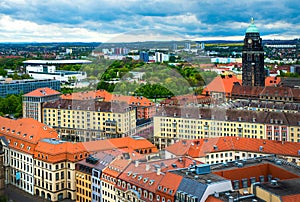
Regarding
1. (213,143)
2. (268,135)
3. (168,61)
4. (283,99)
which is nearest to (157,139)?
(213,143)

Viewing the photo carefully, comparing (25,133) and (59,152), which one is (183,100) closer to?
(59,152)

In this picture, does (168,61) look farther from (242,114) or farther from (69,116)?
(69,116)

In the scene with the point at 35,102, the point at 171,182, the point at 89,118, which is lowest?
the point at 89,118

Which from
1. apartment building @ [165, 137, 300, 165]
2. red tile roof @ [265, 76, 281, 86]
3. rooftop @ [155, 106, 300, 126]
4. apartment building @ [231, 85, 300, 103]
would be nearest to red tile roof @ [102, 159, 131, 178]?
apartment building @ [165, 137, 300, 165]

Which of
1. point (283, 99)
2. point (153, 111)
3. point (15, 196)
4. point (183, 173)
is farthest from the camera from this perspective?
point (283, 99)

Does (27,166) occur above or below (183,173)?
below

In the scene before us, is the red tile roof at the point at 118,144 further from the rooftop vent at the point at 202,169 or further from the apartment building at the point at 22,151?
the rooftop vent at the point at 202,169

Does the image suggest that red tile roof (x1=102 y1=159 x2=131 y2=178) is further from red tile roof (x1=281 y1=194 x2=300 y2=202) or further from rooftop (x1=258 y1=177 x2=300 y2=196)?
red tile roof (x1=281 y1=194 x2=300 y2=202)

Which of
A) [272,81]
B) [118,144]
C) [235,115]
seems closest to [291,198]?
[118,144]
